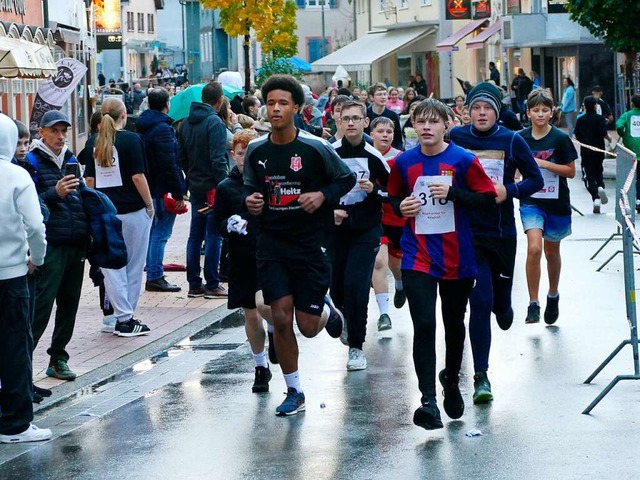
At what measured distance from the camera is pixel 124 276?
1216 cm

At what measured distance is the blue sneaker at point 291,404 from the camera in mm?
8727

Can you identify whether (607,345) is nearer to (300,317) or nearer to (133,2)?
(300,317)

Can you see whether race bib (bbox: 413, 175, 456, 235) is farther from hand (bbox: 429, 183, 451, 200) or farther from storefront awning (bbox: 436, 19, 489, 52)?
storefront awning (bbox: 436, 19, 489, 52)

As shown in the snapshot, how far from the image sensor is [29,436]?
835 centimetres

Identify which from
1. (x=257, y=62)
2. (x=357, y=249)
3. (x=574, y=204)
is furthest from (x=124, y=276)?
(x=257, y=62)

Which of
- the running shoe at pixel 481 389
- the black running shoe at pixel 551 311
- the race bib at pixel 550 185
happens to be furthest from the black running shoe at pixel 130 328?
the running shoe at pixel 481 389

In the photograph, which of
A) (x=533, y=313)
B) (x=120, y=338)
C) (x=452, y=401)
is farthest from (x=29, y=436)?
(x=533, y=313)

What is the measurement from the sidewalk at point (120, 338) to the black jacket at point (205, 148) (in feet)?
3.75

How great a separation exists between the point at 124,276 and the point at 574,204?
13.0 meters

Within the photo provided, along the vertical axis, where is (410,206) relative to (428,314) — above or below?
above

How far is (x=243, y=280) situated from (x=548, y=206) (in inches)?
137

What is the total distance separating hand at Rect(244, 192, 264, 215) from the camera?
8.40 m

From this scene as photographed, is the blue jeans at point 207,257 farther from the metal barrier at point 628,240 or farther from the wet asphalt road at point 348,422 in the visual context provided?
the metal barrier at point 628,240

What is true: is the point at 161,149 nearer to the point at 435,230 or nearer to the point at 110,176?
the point at 110,176
